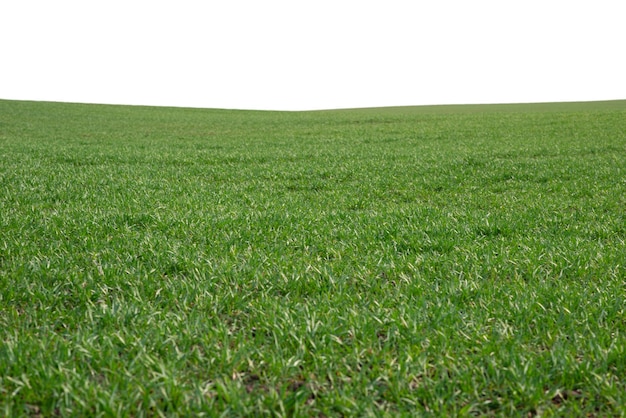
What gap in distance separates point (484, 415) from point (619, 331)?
191 centimetres

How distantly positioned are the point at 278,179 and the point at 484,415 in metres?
10.9

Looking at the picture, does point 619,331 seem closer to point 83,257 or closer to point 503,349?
point 503,349

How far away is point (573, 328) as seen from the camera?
13.7 feet

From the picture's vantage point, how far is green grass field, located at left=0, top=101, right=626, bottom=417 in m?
3.28

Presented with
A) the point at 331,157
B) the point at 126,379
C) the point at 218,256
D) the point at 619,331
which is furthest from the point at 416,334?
the point at 331,157

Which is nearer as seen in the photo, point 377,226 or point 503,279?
point 503,279

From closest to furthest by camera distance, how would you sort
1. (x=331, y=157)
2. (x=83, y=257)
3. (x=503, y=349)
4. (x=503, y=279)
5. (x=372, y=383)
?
(x=372, y=383), (x=503, y=349), (x=503, y=279), (x=83, y=257), (x=331, y=157)

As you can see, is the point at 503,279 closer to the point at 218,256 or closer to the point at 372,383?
the point at 372,383

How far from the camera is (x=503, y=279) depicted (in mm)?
5508

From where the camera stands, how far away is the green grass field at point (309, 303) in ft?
10.8

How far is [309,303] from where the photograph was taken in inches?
184

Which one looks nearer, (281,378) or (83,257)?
(281,378)

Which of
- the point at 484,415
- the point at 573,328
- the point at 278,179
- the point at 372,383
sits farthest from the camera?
the point at 278,179

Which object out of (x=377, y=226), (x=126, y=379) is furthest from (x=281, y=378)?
(x=377, y=226)
